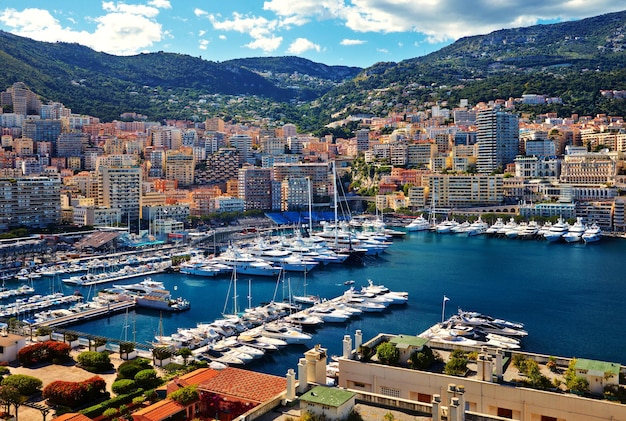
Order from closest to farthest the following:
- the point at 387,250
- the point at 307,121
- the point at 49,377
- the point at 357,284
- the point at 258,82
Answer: the point at 49,377
the point at 357,284
the point at 387,250
the point at 307,121
the point at 258,82

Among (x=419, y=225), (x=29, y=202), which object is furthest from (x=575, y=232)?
(x=29, y=202)

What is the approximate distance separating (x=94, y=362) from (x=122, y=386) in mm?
2001

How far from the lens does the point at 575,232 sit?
176 ft

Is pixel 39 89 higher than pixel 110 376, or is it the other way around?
pixel 39 89

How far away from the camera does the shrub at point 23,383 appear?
532 inches

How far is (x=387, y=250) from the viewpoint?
49531 mm

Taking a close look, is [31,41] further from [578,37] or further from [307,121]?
[578,37]

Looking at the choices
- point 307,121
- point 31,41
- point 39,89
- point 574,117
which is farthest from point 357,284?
point 31,41

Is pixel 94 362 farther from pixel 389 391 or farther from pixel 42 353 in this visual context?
pixel 389 391

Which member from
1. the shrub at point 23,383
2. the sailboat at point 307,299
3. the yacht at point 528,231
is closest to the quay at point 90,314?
the sailboat at point 307,299

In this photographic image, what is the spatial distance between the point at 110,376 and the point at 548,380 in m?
10.8

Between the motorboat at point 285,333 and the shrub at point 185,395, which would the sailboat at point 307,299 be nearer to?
the motorboat at point 285,333

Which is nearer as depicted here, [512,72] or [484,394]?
[484,394]

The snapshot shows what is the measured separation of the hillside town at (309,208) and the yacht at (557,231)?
548cm
